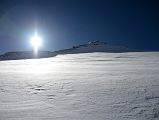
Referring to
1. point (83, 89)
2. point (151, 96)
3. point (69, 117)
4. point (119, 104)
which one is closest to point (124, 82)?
point (83, 89)

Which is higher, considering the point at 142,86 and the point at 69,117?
the point at 142,86

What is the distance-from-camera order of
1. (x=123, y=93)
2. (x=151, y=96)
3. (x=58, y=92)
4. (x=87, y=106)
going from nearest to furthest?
(x=87, y=106), (x=151, y=96), (x=123, y=93), (x=58, y=92)

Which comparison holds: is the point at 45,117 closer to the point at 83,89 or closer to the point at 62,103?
the point at 62,103

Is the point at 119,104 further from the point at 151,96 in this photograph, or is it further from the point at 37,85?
the point at 37,85

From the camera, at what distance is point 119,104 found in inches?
128

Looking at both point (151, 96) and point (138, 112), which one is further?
point (151, 96)

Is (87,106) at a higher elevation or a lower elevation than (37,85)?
lower

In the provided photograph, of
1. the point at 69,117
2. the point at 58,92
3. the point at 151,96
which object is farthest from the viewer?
the point at 58,92

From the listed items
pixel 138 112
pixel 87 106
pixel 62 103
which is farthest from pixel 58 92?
pixel 138 112

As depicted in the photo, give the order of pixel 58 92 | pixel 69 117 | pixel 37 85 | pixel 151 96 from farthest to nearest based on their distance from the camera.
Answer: pixel 37 85 → pixel 58 92 → pixel 151 96 → pixel 69 117

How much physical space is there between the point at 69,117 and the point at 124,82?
2.12 metres

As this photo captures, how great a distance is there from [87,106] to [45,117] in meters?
0.61

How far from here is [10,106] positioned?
3.29 metres

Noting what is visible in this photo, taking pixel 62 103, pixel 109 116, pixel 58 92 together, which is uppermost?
pixel 58 92
